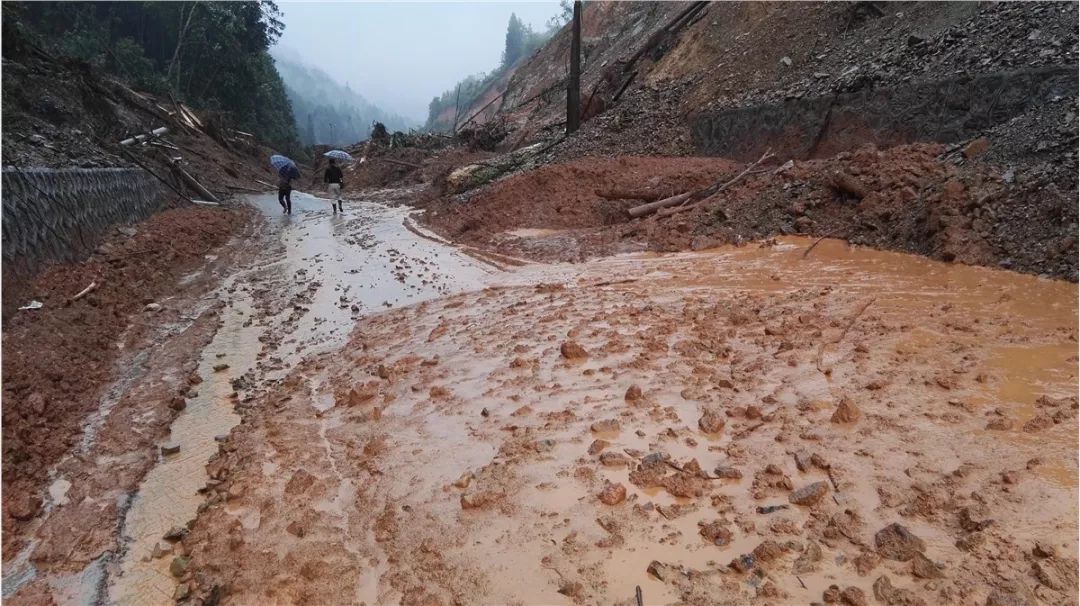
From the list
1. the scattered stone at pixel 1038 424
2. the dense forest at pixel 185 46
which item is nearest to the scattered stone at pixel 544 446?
the scattered stone at pixel 1038 424

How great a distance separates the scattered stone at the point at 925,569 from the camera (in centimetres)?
200

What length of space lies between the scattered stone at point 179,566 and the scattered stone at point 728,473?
2.54 m

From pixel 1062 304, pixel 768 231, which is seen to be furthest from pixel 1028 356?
pixel 768 231

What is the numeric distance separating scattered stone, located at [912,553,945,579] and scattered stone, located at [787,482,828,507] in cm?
43

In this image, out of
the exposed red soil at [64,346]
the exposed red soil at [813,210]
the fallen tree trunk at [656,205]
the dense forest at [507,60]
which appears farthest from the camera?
the dense forest at [507,60]

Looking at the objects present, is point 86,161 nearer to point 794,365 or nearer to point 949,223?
point 794,365

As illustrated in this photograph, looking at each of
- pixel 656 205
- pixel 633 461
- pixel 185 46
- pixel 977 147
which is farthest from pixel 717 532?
pixel 185 46

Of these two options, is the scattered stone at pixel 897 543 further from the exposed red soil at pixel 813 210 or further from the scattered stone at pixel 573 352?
the exposed red soil at pixel 813 210

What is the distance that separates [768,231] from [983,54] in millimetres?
5062

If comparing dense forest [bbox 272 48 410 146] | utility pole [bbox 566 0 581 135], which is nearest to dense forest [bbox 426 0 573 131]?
dense forest [bbox 272 48 410 146]

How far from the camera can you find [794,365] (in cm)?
373

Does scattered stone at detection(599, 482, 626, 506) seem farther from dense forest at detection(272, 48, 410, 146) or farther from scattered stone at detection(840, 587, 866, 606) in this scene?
dense forest at detection(272, 48, 410, 146)

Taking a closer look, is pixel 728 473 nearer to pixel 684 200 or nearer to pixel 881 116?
pixel 684 200

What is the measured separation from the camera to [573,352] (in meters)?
4.16
